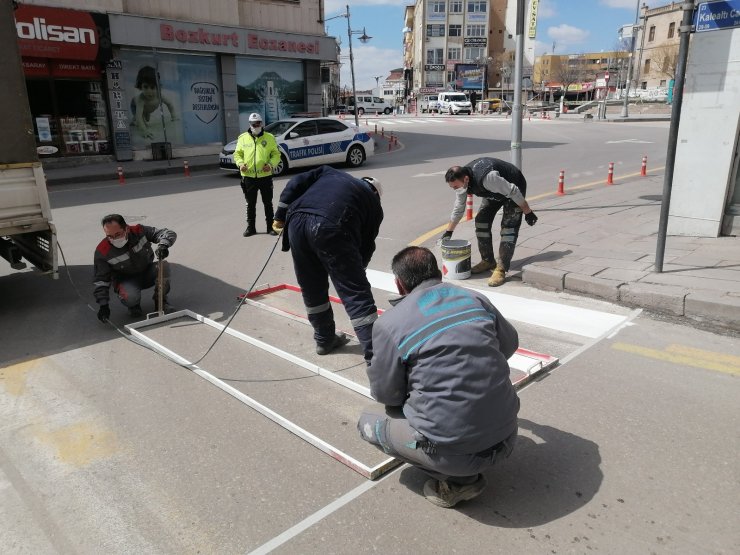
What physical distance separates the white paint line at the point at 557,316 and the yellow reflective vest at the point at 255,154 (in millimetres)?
4669

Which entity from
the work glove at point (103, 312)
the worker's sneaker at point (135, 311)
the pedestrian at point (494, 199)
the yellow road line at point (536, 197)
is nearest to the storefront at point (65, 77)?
the yellow road line at point (536, 197)

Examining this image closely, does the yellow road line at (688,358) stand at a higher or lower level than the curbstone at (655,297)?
lower

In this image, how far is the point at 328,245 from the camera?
4133 mm

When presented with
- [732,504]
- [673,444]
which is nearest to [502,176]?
[673,444]

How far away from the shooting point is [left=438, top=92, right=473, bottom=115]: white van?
56938mm

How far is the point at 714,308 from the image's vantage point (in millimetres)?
5148

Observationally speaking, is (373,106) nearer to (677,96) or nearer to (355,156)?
(355,156)

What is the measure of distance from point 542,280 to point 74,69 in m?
17.9

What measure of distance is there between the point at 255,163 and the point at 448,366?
7374 mm

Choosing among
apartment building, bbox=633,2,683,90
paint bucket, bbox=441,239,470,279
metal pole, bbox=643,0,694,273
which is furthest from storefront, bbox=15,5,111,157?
apartment building, bbox=633,2,683,90

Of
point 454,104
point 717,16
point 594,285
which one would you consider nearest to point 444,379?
point 594,285

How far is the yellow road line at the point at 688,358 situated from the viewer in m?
4.34

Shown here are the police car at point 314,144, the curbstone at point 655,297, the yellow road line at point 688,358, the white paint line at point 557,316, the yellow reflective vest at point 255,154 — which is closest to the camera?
the yellow road line at point 688,358

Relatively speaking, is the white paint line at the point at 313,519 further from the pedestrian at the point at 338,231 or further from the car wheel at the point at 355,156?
the car wheel at the point at 355,156
